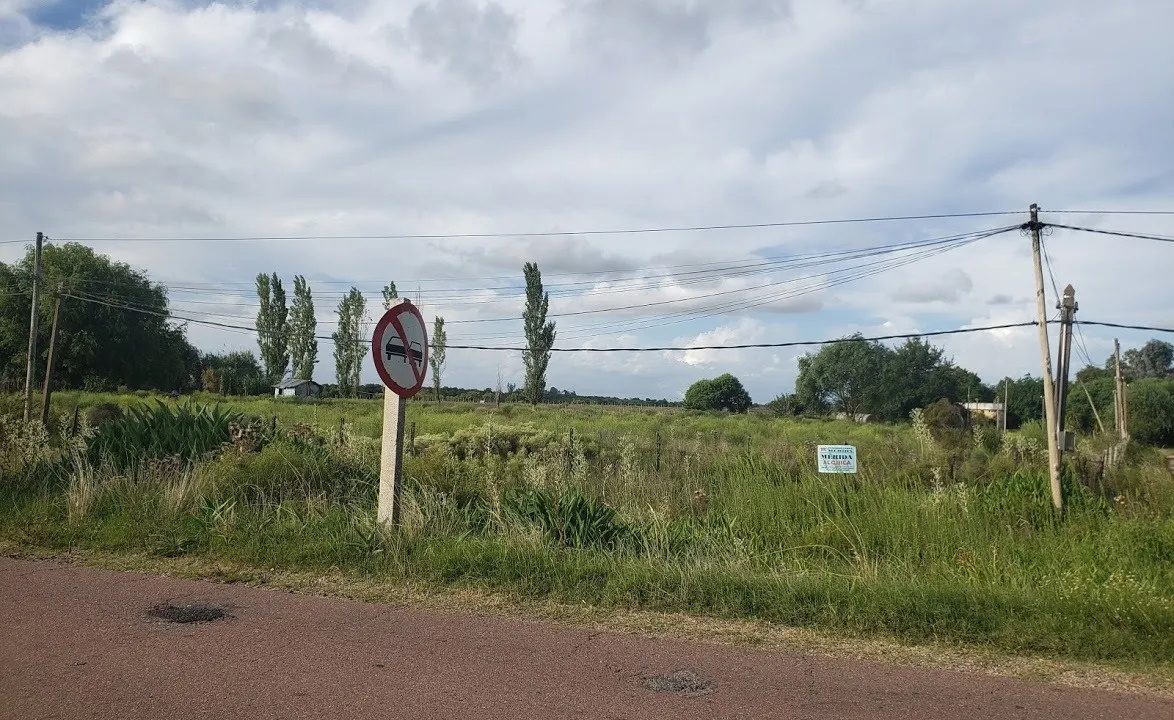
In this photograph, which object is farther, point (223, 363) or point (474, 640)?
point (223, 363)

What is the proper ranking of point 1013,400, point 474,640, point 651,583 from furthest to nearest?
point 1013,400 < point 651,583 < point 474,640

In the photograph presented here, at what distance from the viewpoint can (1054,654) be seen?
5105 mm

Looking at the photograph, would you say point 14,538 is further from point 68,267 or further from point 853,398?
point 853,398

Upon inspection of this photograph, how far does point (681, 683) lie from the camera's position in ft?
15.4

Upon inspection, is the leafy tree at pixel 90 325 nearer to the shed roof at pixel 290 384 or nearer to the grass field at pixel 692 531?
the shed roof at pixel 290 384

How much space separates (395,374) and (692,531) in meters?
3.22

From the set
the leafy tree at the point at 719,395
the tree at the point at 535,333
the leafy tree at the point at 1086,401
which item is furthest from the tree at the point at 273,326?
the leafy tree at the point at 1086,401

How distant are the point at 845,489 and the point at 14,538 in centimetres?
838

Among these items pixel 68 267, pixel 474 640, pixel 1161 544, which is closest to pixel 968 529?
pixel 1161 544

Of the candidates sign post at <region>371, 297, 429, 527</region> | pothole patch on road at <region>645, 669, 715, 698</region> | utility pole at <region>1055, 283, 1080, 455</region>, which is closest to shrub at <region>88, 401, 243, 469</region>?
sign post at <region>371, 297, 429, 527</region>

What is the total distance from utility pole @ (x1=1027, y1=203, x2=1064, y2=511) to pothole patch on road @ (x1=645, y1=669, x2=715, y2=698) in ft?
21.0

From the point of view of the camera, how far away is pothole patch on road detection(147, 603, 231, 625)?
228 inches

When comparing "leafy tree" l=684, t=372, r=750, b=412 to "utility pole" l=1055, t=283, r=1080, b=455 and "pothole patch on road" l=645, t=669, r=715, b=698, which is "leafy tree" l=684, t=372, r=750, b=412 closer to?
"utility pole" l=1055, t=283, r=1080, b=455

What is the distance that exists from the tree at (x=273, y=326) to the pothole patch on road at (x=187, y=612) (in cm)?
5470
